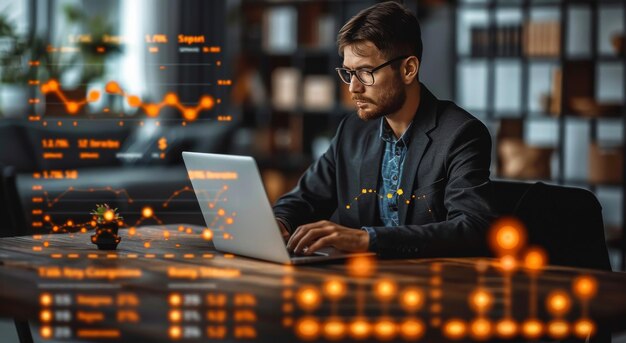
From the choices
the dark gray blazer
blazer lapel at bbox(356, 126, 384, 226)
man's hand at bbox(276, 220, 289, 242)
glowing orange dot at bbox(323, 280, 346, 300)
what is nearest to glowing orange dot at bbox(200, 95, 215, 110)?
the dark gray blazer

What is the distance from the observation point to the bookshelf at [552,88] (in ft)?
17.8

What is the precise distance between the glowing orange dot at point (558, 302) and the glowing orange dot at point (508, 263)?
25 centimetres

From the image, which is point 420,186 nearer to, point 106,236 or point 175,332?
point 106,236

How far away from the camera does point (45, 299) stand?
1.49 m

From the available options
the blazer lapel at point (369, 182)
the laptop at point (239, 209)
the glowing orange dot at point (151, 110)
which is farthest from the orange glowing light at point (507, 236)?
the glowing orange dot at point (151, 110)

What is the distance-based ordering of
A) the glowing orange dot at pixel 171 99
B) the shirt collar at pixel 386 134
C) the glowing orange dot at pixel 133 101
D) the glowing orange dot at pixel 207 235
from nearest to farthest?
the glowing orange dot at pixel 207 235 → the shirt collar at pixel 386 134 → the glowing orange dot at pixel 133 101 → the glowing orange dot at pixel 171 99

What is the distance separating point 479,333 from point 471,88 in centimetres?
483

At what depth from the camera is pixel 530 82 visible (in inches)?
231

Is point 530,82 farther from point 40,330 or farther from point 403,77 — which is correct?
point 40,330

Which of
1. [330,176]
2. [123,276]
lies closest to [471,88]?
[330,176]

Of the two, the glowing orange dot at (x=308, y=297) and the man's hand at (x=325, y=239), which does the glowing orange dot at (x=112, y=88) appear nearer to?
the man's hand at (x=325, y=239)

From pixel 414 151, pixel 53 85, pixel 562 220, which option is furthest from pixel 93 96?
pixel 562 220

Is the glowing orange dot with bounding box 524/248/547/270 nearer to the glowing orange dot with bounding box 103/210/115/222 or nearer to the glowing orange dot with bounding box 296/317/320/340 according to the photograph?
the glowing orange dot with bounding box 296/317/320/340

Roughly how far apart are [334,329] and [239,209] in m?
0.59
